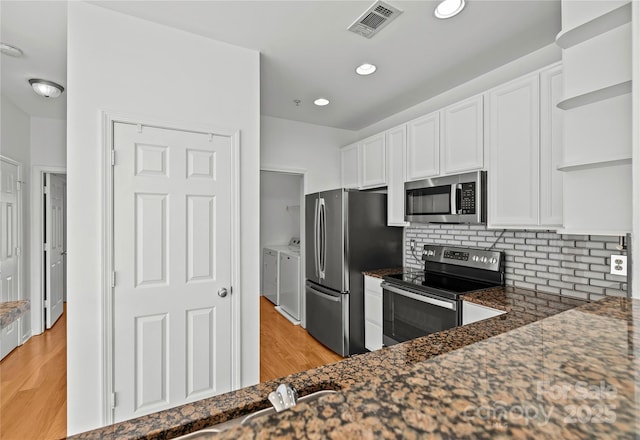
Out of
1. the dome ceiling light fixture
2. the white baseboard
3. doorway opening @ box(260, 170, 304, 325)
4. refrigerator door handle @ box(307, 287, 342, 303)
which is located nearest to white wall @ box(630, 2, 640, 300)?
refrigerator door handle @ box(307, 287, 342, 303)

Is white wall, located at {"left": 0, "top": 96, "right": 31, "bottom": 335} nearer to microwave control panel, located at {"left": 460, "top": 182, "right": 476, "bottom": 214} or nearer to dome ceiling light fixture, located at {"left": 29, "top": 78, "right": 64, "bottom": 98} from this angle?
dome ceiling light fixture, located at {"left": 29, "top": 78, "right": 64, "bottom": 98}

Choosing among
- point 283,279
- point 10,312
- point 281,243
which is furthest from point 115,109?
point 281,243

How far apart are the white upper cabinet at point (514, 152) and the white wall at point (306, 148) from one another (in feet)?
7.10

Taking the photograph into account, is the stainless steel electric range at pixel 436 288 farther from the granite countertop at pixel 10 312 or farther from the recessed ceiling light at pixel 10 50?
the recessed ceiling light at pixel 10 50

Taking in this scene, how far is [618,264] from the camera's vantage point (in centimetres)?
177

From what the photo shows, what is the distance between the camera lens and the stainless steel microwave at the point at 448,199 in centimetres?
244

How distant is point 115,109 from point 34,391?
253 centimetres

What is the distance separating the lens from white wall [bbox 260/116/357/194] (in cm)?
379

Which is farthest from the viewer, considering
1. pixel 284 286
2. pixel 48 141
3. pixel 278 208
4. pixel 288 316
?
pixel 278 208

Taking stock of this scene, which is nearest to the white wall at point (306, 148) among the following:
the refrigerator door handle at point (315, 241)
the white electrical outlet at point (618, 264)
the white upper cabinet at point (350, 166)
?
the white upper cabinet at point (350, 166)

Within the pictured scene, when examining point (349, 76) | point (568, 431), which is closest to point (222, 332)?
point (568, 431)

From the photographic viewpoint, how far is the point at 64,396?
253 cm

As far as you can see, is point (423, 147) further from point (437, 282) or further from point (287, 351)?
point (287, 351)

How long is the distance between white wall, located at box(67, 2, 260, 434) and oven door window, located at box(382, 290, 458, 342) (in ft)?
4.13
